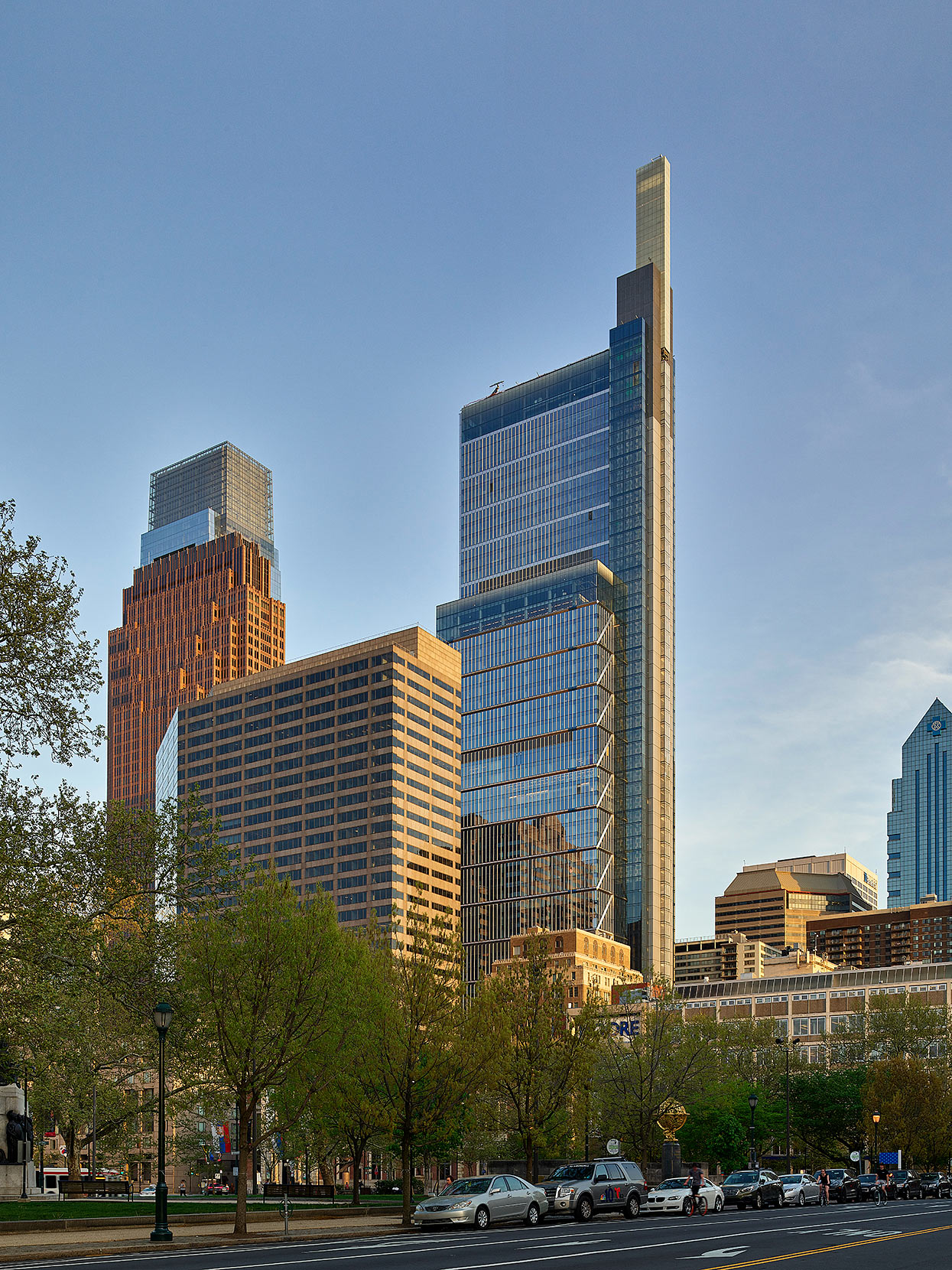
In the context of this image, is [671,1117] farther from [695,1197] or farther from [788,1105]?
[695,1197]

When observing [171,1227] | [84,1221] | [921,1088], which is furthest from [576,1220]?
[921,1088]

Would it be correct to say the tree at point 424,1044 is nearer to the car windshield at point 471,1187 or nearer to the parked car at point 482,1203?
the parked car at point 482,1203

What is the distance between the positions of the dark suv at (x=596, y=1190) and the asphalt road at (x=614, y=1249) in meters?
1.32

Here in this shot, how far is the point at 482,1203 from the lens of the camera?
41250 mm

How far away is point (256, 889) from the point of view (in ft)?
150

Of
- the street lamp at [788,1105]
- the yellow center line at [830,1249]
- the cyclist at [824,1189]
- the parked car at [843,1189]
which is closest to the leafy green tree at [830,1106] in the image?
the street lamp at [788,1105]

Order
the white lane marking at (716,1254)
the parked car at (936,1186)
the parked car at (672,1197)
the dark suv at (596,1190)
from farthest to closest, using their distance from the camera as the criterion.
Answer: the parked car at (936,1186), the parked car at (672,1197), the dark suv at (596,1190), the white lane marking at (716,1254)

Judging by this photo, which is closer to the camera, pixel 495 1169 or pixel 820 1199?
pixel 820 1199

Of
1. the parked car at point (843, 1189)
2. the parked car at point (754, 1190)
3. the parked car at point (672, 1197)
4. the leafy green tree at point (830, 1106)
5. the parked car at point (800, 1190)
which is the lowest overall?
the leafy green tree at point (830, 1106)

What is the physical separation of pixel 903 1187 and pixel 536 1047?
2851 cm

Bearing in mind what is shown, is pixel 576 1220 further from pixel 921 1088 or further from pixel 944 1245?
pixel 921 1088

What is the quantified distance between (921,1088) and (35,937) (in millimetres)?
83368

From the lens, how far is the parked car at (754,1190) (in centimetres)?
5838

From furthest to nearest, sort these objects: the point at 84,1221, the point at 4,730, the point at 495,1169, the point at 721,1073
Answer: the point at 721,1073 → the point at 495,1169 → the point at 84,1221 → the point at 4,730
